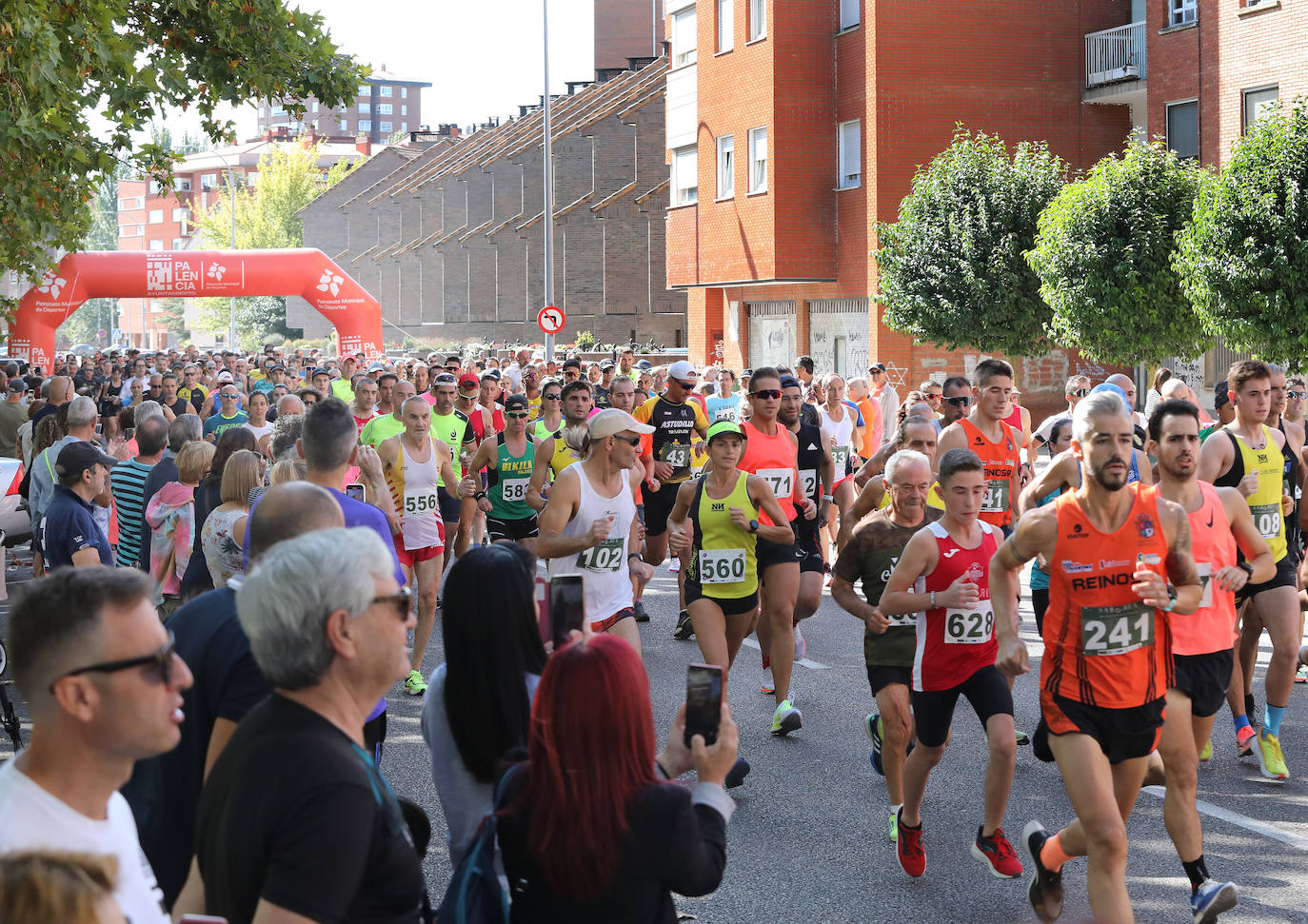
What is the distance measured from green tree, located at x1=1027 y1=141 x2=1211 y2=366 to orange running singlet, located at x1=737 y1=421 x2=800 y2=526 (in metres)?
15.9

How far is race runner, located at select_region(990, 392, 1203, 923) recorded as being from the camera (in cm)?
507

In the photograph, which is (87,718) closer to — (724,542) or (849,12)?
(724,542)

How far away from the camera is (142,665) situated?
2.54 metres

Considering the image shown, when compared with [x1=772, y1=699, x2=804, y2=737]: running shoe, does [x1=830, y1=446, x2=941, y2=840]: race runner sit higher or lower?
higher

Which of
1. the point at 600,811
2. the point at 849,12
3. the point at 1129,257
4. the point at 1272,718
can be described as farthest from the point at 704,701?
the point at 849,12

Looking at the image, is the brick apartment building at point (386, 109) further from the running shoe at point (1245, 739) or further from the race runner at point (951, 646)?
the race runner at point (951, 646)

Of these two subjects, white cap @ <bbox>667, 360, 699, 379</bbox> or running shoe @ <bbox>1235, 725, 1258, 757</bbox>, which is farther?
white cap @ <bbox>667, 360, 699, 379</bbox>

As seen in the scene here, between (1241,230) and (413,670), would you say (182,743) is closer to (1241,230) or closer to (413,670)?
(413,670)

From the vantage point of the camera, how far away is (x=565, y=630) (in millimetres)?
3838

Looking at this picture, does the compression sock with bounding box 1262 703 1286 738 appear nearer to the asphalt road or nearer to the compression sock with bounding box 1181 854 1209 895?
the asphalt road

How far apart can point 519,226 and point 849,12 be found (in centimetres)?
3661

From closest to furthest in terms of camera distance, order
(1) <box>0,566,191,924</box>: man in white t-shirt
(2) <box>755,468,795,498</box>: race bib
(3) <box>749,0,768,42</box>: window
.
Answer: (1) <box>0,566,191,924</box>: man in white t-shirt
(2) <box>755,468,795,498</box>: race bib
(3) <box>749,0,768,42</box>: window

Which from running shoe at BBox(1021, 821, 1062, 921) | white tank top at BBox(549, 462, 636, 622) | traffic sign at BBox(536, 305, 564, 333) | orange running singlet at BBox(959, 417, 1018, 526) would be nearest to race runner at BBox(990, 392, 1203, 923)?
running shoe at BBox(1021, 821, 1062, 921)

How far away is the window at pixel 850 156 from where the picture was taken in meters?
33.2
